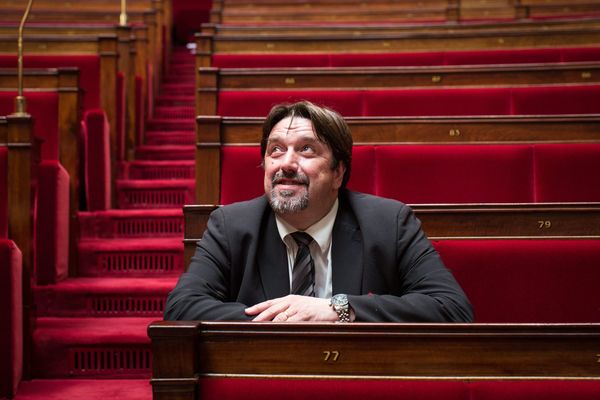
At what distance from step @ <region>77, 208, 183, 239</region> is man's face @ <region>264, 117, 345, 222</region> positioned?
0.35 meters

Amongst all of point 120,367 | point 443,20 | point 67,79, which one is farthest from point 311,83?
point 443,20

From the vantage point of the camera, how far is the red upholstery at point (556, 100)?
695mm

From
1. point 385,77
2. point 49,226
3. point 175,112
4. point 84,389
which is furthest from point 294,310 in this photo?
point 175,112

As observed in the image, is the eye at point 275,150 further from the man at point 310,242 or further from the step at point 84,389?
the step at point 84,389

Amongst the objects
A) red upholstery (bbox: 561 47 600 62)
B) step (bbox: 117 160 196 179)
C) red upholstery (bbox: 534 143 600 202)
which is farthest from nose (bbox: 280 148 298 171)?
red upholstery (bbox: 561 47 600 62)

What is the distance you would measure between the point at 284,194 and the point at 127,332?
0.23 metres

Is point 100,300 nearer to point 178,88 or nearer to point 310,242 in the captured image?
point 310,242

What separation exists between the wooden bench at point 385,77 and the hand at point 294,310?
432 millimetres

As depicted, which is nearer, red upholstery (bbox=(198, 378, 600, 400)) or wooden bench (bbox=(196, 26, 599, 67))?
red upholstery (bbox=(198, 378, 600, 400))

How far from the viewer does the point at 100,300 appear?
0.59 meters

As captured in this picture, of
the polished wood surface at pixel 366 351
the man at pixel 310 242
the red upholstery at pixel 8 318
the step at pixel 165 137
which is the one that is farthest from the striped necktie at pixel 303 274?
the step at pixel 165 137

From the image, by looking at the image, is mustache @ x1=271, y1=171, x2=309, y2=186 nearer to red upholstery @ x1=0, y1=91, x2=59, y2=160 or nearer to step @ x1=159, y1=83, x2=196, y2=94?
red upholstery @ x1=0, y1=91, x2=59, y2=160

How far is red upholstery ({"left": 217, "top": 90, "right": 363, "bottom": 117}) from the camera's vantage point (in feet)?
2.33

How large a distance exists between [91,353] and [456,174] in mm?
306
